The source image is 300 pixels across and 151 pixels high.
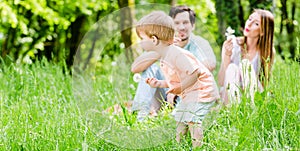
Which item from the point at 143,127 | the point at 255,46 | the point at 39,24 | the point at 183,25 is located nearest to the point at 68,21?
the point at 39,24

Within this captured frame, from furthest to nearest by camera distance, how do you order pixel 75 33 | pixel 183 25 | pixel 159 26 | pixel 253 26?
pixel 75 33, pixel 253 26, pixel 183 25, pixel 159 26

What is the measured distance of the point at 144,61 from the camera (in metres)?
2.82

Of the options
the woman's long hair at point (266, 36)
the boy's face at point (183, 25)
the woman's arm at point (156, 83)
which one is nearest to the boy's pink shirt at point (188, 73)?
the woman's arm at point (156, 83)

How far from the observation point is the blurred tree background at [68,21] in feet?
16.9

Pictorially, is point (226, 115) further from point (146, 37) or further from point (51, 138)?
point (51, 138)

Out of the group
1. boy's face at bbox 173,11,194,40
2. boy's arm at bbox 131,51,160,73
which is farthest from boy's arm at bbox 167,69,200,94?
boy's face at bbox 173,11,194,40

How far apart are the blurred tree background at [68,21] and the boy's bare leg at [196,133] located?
1875 mm

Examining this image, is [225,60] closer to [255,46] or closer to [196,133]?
[255,46]

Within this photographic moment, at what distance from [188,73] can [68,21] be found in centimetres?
455

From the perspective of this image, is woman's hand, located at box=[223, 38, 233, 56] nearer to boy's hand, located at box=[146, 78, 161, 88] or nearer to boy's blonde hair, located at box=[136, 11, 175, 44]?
boy's hand, located at box=[146, 78, 161, 88]

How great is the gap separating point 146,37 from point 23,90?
6.11 ft

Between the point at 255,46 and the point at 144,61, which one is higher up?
the point at 255,46

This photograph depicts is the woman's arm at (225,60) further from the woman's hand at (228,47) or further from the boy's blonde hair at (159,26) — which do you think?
the boy's blonde hair at (159,26)

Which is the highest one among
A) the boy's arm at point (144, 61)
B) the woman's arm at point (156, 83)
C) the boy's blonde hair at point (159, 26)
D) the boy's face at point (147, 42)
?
the boy's blonde hair at point (159, 26)
